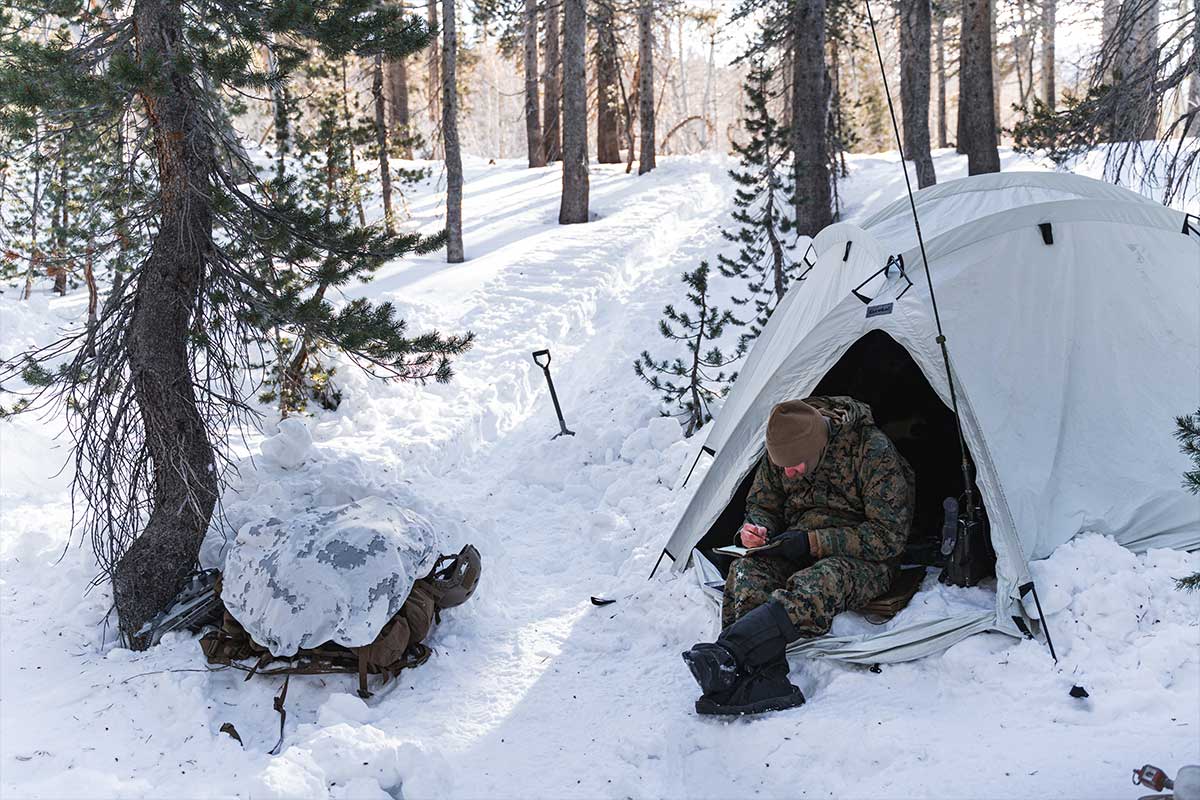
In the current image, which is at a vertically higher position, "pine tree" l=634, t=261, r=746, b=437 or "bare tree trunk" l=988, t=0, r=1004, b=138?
"bare tree trunk" l=988, t=0, r=1004, b=138

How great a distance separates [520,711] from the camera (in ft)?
14.3

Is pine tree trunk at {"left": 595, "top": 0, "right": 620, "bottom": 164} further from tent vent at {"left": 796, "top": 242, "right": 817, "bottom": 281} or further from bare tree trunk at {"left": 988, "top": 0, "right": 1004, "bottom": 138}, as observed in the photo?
tent vent at {"left": 796, "top": 242, "right": 817, "bottom": 281}

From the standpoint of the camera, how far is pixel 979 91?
13.1m

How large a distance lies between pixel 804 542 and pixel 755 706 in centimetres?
95

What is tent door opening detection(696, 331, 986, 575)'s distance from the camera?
5734mm

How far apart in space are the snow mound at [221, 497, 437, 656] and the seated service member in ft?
5.42

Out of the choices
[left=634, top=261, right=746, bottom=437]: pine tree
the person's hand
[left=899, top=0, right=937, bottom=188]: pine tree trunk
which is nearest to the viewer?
the person's hand

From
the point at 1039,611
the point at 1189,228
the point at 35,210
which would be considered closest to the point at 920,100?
the point at 1189,228

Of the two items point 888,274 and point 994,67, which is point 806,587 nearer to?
point 888,274

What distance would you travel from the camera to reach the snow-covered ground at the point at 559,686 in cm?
348

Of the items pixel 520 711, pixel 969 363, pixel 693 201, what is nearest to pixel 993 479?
pixel 969 363

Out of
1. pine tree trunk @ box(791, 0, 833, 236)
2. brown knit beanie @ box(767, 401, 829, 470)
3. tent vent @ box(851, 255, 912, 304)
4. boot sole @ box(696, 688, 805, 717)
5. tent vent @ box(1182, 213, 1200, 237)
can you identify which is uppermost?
pine tree trunk @ box(791, 0, 833, 236)

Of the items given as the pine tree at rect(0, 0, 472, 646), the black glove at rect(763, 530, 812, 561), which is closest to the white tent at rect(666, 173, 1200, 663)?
the black glove at rect(763, 530, 812, 561)

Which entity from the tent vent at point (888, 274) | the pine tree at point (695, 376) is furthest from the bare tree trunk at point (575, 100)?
the tent vent at point (888, 274)
